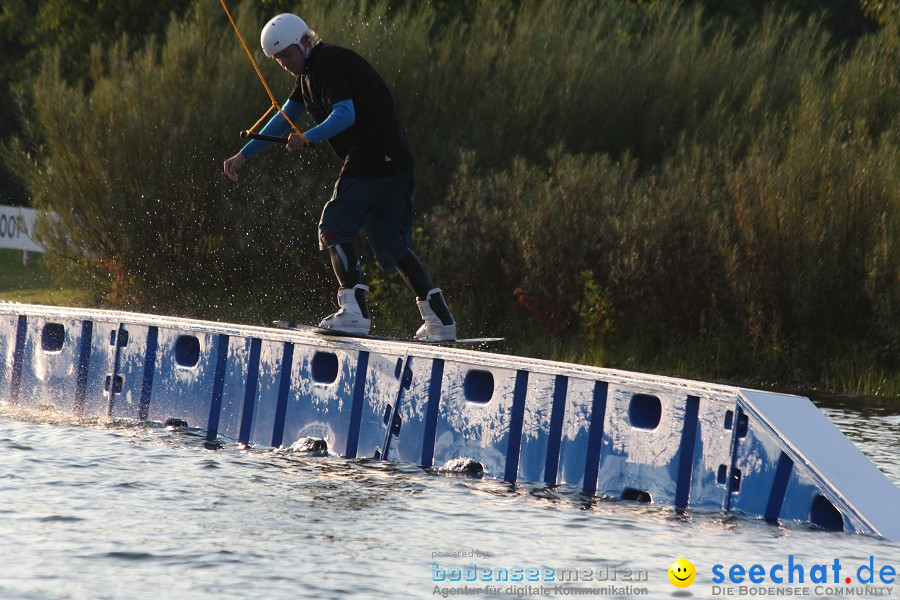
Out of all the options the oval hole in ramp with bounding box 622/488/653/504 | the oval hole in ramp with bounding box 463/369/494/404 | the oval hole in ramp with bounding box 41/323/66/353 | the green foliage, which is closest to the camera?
the oval hole in ramp with bounding box 622/488/653/504

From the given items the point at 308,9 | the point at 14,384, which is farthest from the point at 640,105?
the point at 14,384

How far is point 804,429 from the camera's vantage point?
6.73 meters

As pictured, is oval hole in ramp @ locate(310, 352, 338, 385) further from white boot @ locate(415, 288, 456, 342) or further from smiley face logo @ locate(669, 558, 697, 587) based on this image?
smiley face logo @ locate(669, 558, 697, 587)

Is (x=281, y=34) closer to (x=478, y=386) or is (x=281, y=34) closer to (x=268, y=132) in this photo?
(x=268, y=132)

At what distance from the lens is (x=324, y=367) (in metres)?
9.22

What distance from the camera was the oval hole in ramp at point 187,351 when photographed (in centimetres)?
988

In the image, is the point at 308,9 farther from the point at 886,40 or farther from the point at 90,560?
the point at 90,560

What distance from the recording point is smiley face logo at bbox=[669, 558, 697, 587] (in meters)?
A: 5.81

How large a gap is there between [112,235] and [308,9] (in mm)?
4028

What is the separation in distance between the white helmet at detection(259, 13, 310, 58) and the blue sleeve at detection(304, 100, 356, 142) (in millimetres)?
483

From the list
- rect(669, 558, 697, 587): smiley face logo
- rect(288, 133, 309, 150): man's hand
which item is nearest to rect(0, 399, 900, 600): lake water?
rect(669, 558, 697, 587): smiley face logo

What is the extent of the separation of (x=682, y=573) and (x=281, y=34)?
4442 mm

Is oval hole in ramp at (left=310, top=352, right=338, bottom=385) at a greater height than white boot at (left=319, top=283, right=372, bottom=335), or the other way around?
white boot at (left=319, top=283, right=372, bottom=335)

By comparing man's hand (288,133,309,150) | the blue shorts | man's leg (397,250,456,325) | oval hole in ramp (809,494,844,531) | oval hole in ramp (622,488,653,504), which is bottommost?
oval hole in ramp (622,488,653,504)
